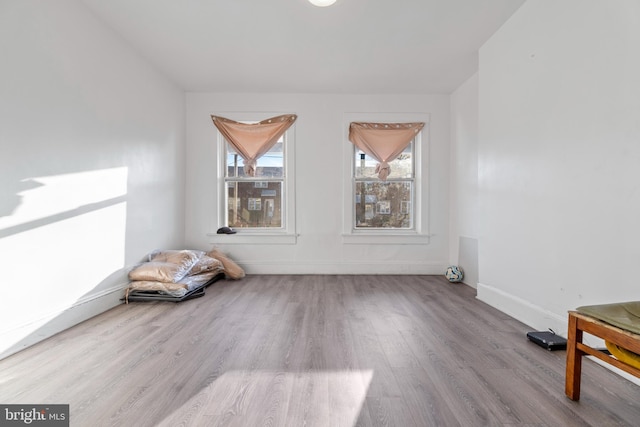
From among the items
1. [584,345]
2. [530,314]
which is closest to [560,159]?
[530,314]

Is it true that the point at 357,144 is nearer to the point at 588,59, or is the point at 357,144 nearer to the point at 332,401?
the point at 588,59

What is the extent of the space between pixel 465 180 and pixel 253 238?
315 centimetres

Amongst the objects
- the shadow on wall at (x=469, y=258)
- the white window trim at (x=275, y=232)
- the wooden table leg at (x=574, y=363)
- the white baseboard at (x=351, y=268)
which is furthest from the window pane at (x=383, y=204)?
the wooden table leg at (x=574, y=363)

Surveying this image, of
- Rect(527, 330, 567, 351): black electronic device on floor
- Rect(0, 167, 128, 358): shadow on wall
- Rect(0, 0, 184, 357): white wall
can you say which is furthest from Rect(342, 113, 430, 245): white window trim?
Rect(0, 167, 128, 358): shadow on wall

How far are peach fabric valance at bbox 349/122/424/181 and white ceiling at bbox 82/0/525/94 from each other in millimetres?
565

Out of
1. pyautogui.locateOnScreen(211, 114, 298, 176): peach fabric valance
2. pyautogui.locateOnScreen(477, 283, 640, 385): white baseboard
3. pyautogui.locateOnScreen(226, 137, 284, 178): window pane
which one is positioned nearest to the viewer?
pyautogui.locateOnScreen(477, 283, 640, 385): white baseboard

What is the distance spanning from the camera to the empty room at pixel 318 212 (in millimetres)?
1644

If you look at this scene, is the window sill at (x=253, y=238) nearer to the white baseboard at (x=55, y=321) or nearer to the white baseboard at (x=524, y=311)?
the white baseboard at (x=55, y=321)

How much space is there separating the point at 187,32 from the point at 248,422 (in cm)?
337

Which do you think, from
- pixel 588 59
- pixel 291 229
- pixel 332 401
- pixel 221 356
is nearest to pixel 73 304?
pixel 221 356

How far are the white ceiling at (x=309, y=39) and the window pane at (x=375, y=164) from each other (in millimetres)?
992

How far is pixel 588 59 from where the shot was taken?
2.02m

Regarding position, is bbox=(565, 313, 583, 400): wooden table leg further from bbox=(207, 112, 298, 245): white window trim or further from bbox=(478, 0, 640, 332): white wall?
bbox=(207, 112, 298, 245): white window trim

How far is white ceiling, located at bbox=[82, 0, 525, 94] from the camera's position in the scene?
105 inches
